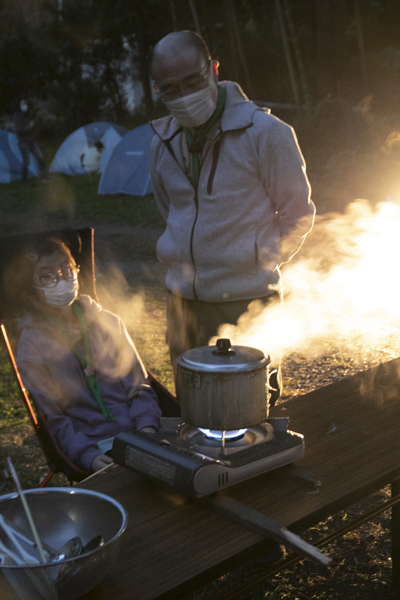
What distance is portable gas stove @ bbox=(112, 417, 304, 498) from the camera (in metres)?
1.66

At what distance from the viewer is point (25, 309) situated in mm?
3059

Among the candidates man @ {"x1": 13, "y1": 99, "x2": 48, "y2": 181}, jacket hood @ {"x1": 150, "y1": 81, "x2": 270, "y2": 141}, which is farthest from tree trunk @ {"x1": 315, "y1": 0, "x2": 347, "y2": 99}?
jacket hood @ {"x1": 150, "y1": 81, "x2": 270, "y2": 141}

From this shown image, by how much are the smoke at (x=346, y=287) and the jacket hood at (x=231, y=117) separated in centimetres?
218

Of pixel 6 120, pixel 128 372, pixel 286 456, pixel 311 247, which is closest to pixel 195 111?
pixel 128 372

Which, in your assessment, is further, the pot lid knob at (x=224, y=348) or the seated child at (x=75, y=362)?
the seated child at (x=75, y=362)

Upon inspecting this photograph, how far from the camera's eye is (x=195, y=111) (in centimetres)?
256

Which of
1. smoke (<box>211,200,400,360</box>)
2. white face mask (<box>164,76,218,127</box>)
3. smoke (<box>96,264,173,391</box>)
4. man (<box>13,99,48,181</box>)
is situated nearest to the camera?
white face mask (<box>164,76,218,127</box>)

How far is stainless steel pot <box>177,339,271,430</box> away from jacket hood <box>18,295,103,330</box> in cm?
127

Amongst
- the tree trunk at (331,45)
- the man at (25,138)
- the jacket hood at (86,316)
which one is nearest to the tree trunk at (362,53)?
the tree trunk at (331,45)

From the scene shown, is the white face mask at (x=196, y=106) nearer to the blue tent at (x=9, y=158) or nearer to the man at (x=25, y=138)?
the man at (x=25, y=138)

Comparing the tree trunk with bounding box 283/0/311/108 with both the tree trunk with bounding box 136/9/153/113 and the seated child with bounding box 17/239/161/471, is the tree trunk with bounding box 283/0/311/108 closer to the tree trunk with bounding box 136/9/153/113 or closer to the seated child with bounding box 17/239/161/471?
the tree trunk with bounding box 136/9/153/113

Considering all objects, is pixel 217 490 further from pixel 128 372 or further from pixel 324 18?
pixel 324 18

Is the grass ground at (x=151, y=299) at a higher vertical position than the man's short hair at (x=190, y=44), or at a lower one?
lower

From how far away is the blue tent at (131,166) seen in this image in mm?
14594
